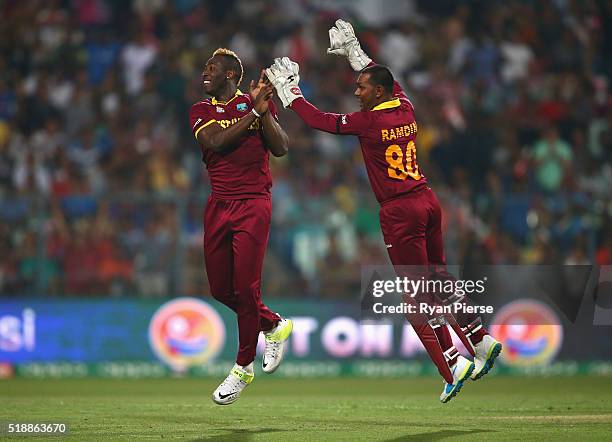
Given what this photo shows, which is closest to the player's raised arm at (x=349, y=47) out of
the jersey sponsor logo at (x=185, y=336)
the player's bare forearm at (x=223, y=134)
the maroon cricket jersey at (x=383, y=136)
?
the maroon cricket jersey at (x=383, y=136)

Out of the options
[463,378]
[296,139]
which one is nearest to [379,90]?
[463,378]

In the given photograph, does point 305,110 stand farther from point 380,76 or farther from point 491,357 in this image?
point 491,357

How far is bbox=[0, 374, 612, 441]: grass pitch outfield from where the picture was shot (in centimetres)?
898

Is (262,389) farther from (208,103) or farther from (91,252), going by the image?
(208,103)

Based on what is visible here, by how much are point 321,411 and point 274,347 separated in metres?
0.90

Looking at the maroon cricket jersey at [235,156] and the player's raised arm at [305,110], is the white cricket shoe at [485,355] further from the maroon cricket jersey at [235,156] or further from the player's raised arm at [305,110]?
the maroon cricket jersey at [235,156]

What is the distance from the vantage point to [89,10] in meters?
20.8

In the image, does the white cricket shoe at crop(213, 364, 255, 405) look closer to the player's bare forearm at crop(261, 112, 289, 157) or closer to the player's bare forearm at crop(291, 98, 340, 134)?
the player's bare forearm at crop(261, 112, 289, 157)

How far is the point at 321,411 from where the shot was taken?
1069cm

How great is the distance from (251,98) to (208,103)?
0.47 meters

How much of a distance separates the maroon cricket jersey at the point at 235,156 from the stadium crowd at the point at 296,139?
5.93m

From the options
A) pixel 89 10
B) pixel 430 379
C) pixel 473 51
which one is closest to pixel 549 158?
pixel 473 51

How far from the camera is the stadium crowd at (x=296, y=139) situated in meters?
15.9

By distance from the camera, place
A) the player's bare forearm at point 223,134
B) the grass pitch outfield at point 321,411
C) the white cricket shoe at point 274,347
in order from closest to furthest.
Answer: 1. the grass pitch outfield at point 321,411
2. the player's bare forearm at point 223,134
3. the white cricket shoe at point 274,347
